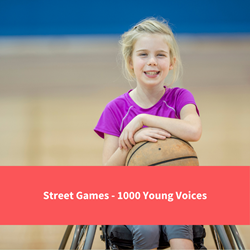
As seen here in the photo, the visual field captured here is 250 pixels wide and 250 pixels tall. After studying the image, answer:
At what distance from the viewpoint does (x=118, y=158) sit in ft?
4.13

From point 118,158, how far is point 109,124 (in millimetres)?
196

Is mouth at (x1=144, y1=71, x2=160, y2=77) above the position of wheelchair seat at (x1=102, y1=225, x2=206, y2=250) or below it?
above

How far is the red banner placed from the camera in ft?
3.92

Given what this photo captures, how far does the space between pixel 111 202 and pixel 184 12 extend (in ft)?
4.80

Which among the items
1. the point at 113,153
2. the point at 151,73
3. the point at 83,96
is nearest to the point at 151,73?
the point at 151,73

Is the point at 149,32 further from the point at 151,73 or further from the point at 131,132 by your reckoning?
the point at 131,132

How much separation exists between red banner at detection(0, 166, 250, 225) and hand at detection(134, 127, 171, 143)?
12 cm

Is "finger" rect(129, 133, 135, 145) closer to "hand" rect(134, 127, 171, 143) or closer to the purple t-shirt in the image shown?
"hand" rect(134, 127, 171, 143)

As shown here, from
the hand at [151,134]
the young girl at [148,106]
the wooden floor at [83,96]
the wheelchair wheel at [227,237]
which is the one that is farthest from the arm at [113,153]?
the wooden floor at [83,96]

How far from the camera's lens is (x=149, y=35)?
1341mm

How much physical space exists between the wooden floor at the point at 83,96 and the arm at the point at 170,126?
1808 millimetres

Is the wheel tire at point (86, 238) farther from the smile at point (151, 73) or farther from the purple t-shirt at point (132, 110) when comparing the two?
the smile at point (151, 73)

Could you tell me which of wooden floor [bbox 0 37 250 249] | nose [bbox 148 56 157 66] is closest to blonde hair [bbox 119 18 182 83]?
nose [bbox 148 56 157 66]

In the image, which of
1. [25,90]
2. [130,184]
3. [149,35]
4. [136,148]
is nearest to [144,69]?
[149,35]
